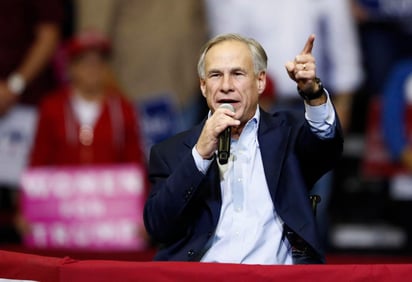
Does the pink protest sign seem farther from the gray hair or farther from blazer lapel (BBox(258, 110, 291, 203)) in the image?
the gray hair

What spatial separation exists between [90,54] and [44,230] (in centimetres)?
94

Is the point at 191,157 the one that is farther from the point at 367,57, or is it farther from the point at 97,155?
the point at 367,57

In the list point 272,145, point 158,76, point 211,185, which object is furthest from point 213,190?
point 158,76

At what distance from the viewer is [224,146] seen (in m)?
3.71

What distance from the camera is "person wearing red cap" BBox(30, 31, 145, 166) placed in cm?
622

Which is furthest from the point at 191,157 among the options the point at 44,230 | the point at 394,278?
the point at 44,230

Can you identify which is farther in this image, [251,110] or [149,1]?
[149,1]

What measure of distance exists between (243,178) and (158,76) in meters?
2.72

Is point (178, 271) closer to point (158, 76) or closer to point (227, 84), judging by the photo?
point (227, 84)

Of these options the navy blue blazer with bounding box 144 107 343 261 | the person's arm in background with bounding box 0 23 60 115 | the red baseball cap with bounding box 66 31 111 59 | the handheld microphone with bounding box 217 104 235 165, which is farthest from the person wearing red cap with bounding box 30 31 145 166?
the handheld microphone with bounding box 217 104 235 165

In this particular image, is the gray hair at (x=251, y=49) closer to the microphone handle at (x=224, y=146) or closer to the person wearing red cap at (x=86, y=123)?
the microphone handle at (x=224, y=146)

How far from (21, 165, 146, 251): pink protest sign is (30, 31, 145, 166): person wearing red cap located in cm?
12

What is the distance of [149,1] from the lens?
21.7ft

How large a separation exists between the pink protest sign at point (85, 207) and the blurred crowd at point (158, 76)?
0.12 m
